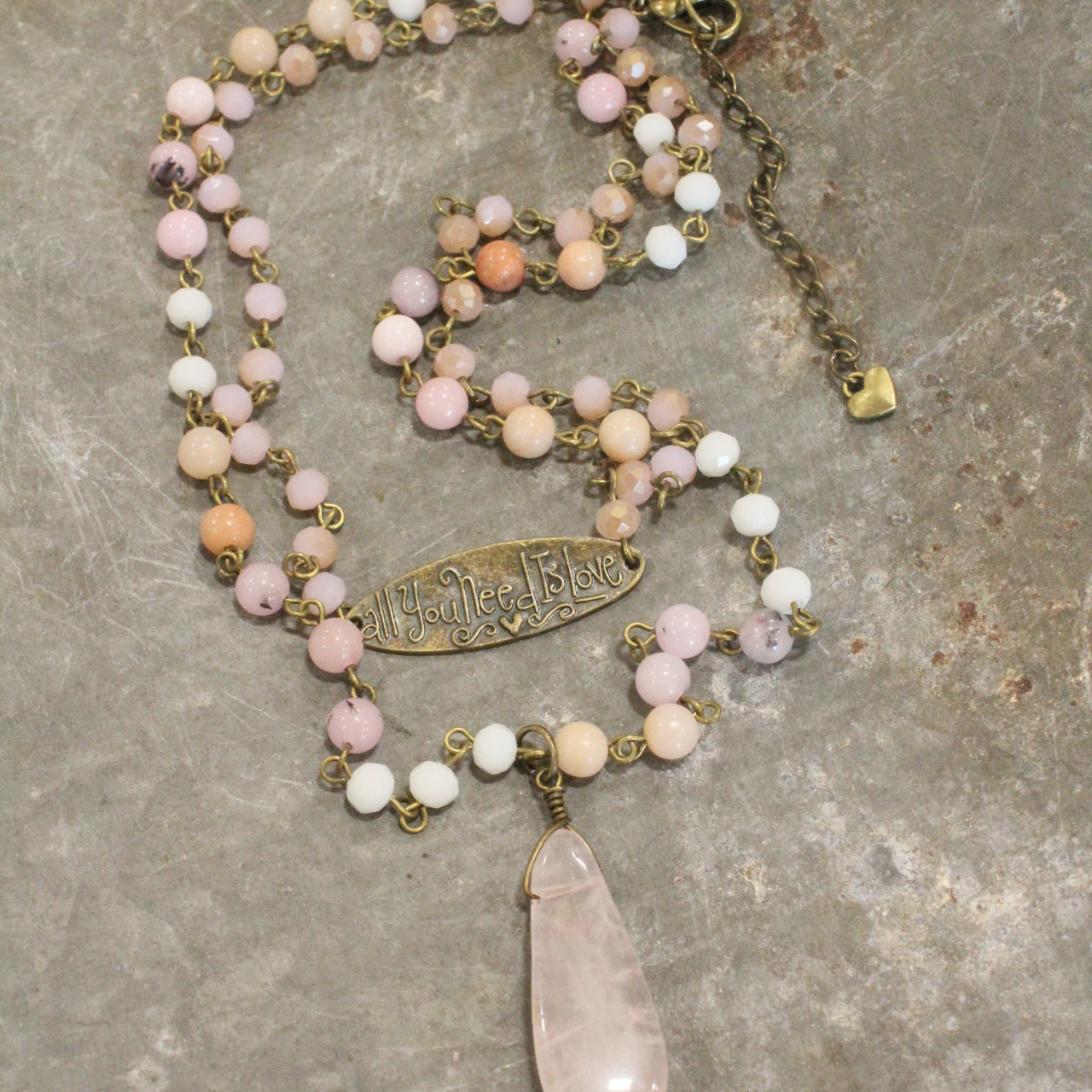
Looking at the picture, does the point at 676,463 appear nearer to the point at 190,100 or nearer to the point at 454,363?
the point at 454,363

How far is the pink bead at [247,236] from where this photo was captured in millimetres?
1920

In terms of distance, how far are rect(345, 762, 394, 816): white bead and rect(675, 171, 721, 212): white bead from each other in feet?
3.34

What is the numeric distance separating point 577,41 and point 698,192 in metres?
0.36

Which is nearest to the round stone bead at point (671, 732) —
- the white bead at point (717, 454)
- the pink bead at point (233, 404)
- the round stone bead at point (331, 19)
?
the white bead at point (717, 454)

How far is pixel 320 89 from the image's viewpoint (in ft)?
6.68

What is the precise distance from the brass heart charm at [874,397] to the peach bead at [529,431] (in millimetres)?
469

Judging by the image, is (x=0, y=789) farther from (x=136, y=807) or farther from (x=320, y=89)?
(x=320, y=89)

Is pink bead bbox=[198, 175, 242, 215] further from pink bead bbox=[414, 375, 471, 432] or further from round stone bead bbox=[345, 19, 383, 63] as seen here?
pink bead bbox=[414, 375, 471, 432]

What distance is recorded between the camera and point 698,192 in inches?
74.0

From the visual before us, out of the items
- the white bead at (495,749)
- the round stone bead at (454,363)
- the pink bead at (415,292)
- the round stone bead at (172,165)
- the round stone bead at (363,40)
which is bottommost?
the white bead at (495,749)

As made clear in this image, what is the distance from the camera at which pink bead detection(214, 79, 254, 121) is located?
1.98 meters

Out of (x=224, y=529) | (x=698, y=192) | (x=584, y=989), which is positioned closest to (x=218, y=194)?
(x=224, y=529)

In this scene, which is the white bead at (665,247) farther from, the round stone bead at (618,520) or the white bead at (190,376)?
the white bead at (190,376)

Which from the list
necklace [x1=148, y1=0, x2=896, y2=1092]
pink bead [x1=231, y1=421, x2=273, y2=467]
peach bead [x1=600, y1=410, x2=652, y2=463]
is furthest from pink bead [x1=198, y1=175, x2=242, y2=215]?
peach bead [x1=600, y1=410, x2=652, y2=463]
